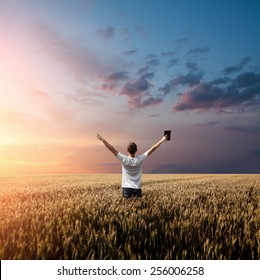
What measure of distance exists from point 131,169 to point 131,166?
122mm

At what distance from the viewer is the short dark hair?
7636 millimetres

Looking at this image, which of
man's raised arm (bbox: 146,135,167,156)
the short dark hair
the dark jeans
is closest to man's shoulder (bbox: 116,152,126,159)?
the short dark hair

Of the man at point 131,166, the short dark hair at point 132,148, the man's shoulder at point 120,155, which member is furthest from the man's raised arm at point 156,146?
the man's shoulder at point 120,155

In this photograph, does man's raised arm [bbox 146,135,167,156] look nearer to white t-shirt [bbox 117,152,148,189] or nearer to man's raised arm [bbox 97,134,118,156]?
white t-shirt [bbox 117,152,148,189]

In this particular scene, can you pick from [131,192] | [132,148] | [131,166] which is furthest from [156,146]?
[131,192]

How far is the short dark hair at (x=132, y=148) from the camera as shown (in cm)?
764

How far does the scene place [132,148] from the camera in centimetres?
763

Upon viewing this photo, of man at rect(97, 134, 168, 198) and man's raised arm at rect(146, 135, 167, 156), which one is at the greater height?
man's raised arm at rect(146, 135, 167, 156)

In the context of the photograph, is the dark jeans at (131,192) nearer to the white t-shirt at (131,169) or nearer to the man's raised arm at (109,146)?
the white t-shirt at (131,169)

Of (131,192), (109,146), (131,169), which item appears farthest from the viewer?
(131,192)

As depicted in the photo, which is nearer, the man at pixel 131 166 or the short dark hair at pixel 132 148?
the man at pixel 131 166

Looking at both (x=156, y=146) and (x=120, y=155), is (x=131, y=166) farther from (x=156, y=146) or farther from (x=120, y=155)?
(x=156, y=146)
